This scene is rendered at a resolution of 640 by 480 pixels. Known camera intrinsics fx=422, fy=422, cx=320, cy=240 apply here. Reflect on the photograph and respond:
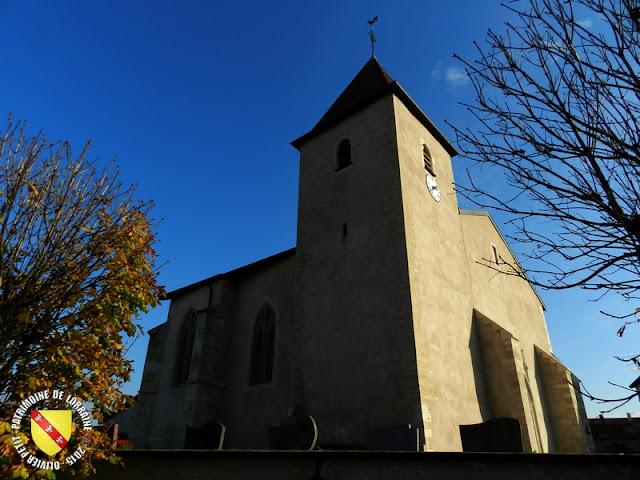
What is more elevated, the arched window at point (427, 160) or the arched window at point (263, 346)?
the arched window at point (427, 160)

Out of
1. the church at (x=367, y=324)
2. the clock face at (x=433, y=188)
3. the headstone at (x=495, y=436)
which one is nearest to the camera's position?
the headstone at (x=495, y=436)

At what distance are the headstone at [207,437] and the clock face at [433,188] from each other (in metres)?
10.2

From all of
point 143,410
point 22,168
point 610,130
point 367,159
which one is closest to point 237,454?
point 22,168

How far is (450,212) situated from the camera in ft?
52.6

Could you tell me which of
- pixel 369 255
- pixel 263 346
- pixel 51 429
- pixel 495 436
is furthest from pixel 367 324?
pixel 51 429

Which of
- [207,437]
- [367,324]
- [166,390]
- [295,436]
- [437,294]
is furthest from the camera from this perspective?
[166,390]

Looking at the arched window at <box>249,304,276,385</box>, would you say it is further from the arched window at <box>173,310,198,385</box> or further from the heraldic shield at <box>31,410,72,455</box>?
the heraldic shield at <box>31,410,72,455</box>

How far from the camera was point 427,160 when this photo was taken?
52.2 feet

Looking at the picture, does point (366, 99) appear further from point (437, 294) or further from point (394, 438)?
point (394, 438)

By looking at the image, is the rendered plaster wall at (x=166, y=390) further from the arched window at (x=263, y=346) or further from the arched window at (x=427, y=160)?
the arched window at (x=427, y=160)

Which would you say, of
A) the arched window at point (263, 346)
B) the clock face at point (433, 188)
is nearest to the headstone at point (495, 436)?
the arched window at point (263, 346)

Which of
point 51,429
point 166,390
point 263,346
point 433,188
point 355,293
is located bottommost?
point 51,429

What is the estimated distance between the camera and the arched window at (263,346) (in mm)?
14961

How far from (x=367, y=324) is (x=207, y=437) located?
4.95 metres
